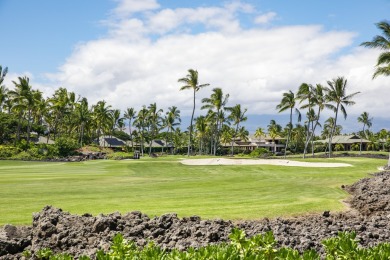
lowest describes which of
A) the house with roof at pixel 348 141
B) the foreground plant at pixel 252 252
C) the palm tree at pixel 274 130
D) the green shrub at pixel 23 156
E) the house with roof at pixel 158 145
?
the green shrub at pixel 23 156

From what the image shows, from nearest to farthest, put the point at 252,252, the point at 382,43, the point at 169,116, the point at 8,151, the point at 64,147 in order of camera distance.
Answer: the point at 252,252
the point at 382,43
the point at 8,151
the point at 64,147
the point at 169,116

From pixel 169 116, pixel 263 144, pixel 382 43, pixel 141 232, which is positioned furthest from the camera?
pixel 263 144

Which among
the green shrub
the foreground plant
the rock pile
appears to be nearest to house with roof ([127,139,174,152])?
the green shrub

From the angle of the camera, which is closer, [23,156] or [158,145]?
[23,156]

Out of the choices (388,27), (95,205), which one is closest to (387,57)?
(388,27)

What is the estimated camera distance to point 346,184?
24.9m

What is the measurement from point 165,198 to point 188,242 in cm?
949

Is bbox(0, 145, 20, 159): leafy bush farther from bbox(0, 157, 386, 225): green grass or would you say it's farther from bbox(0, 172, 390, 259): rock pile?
bbox(0, 172, 390, 259): rock pile

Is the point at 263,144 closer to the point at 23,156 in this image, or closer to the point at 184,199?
the point at 23,156

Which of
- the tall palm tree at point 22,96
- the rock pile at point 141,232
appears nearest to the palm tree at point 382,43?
the rock pile at point 141,232

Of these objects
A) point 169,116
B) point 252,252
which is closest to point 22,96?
point 169,116

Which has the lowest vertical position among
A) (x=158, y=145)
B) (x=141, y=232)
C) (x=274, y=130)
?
(x=141, y=232)

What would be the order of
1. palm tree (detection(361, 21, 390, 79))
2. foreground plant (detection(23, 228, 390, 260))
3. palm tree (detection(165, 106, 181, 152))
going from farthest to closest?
palm tree (detection(165, 106, 181, 152)), palm tree (detection(361, 21, 390, 79)), foreground plant (detection(23, 228, 390, 260))

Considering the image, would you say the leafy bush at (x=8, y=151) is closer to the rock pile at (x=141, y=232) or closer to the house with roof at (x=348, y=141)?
the rock pile at (x=141, y=232)
